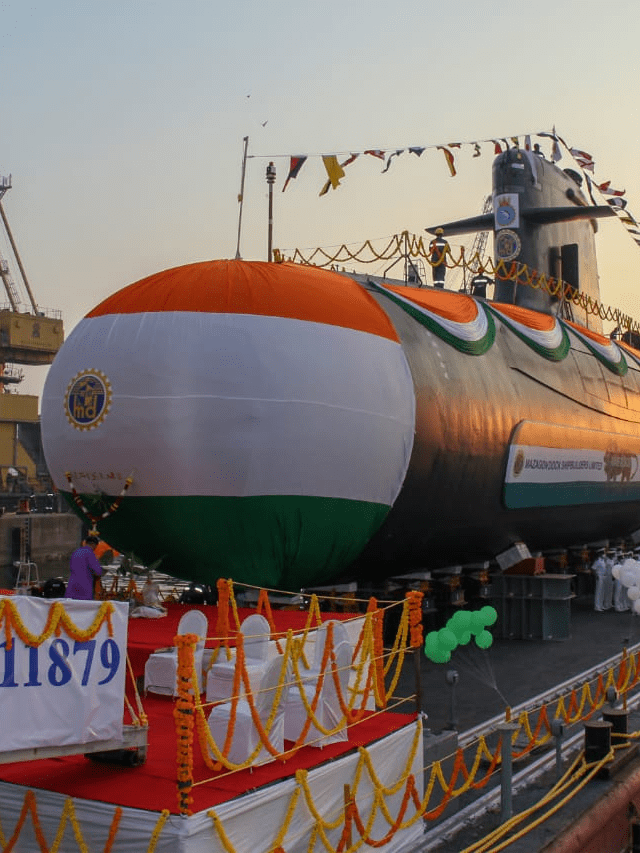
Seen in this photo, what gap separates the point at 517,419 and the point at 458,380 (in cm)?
199

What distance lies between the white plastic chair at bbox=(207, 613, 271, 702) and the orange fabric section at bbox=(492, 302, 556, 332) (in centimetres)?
1020

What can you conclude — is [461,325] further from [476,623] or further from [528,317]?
[476,623]

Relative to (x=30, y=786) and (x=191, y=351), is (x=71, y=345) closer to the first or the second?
(x=191, y=351)

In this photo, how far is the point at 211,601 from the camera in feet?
44.4

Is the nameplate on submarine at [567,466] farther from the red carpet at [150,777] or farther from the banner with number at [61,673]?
the banner with number at [61,673]

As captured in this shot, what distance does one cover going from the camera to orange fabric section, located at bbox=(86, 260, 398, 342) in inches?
457

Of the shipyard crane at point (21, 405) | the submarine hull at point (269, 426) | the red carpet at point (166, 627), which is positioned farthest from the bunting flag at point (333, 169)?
the shipyard crane at point (21, 405)

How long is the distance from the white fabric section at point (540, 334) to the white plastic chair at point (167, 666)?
32.0 feet

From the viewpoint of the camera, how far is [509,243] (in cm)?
2206

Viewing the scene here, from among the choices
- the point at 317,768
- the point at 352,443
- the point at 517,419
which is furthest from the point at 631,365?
the point at 317,768

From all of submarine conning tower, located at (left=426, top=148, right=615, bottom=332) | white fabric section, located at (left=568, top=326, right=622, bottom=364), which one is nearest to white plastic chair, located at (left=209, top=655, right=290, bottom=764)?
submarine conning tower, located at (left=426, top=148, right=615, bottom=332)

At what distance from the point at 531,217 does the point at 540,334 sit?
5031mm

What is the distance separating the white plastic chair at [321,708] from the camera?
7922mm

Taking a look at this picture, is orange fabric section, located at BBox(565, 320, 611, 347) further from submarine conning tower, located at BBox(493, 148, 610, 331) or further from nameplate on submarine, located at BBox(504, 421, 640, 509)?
nameplate on submarine, located at BBox(504, 421, 640, 509)
